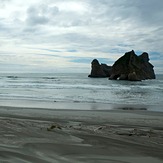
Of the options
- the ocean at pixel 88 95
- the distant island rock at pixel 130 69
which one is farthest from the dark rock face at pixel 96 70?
the ocean at pixel 88 95

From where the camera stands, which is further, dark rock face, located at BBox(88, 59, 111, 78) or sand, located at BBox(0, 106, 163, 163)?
dark rock face, located at BBox(88, 59, 111, 78)

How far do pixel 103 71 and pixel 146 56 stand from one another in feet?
65.9

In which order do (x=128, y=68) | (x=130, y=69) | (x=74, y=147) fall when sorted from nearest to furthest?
(x=74, y=147), (x=130, y=69), (x=128, y=68)

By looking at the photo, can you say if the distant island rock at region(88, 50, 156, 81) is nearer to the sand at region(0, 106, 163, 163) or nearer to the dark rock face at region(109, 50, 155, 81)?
the dark rock face at region(109, 50, 155, 81)

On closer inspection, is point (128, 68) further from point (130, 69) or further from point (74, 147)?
point (74, 147)

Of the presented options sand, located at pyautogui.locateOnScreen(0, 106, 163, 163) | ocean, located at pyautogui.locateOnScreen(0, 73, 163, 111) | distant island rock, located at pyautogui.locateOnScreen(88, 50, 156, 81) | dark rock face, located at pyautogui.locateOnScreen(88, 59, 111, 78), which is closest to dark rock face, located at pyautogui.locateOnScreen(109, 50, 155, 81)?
distant island rock, located at pyautogui.locateOnScreen(88, 50, 156, 81)

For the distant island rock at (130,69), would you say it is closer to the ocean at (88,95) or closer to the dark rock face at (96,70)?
the dark rock face at (96,70)

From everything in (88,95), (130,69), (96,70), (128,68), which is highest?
(96,70)

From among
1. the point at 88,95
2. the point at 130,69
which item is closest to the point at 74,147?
the point at 88,95

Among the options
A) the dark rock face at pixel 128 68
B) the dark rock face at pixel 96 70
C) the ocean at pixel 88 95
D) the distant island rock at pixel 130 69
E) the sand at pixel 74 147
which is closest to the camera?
the sand at pixel 74 147

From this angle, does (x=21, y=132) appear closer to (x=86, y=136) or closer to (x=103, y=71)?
(x=86, y=136)

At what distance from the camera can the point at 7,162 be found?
329cm

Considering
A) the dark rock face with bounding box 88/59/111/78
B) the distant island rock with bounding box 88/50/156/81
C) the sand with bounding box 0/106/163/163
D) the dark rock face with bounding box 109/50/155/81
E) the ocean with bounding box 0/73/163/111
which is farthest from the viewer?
the dark rock face with bounding box 88/59/111/78

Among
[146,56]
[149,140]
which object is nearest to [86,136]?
[149,140]
